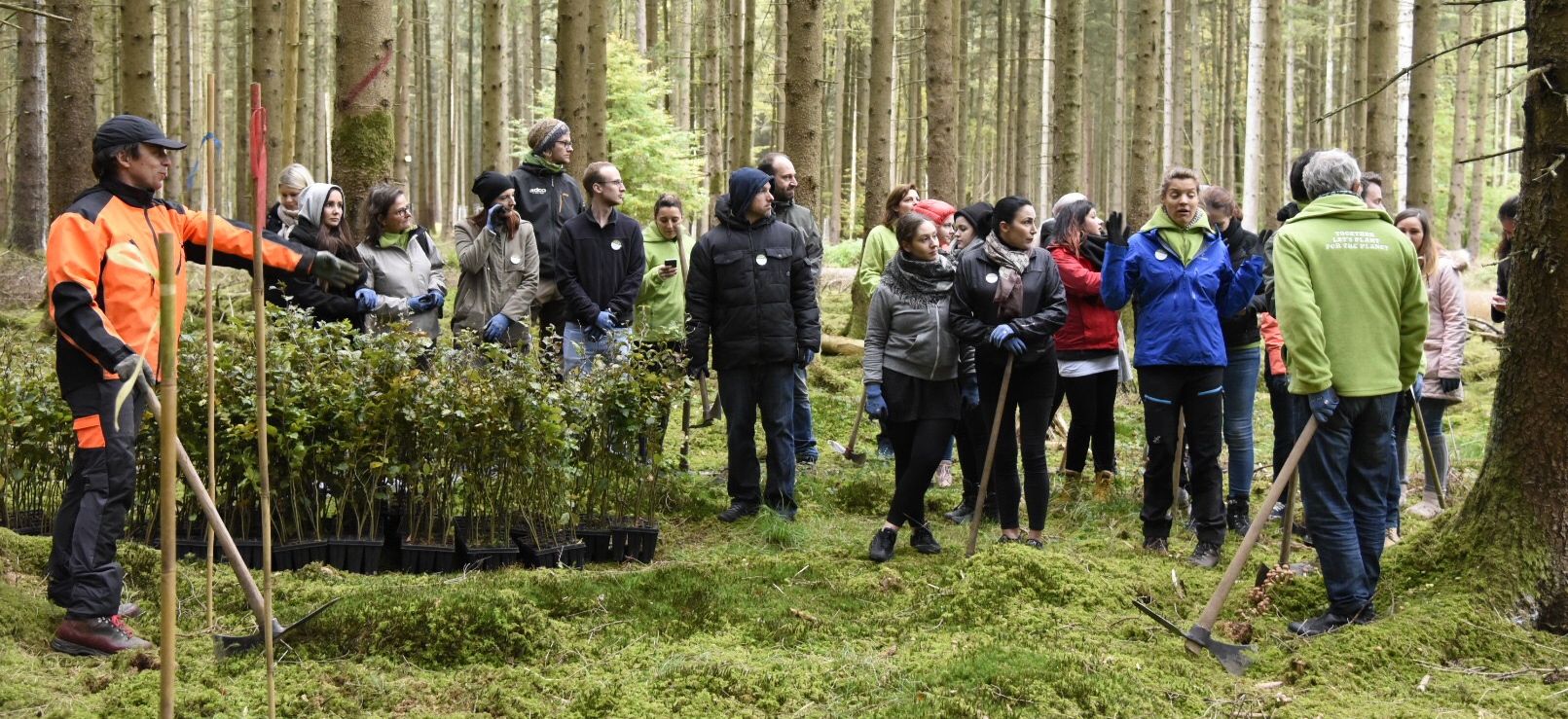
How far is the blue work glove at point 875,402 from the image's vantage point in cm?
655

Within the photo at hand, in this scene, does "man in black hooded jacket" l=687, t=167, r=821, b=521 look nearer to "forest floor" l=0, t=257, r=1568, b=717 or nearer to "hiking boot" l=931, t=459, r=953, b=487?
"forest floor" l=0, t=257, r=1568, b=717

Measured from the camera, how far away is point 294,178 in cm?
770

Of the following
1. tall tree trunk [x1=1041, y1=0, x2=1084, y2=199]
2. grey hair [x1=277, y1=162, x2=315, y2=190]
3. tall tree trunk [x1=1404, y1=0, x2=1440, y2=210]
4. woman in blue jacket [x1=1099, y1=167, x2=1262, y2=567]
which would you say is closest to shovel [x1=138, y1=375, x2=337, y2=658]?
grey hair [x1=277, y1=162, x2=315, y2=190]

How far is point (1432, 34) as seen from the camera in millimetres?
12797

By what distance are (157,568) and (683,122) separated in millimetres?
28713

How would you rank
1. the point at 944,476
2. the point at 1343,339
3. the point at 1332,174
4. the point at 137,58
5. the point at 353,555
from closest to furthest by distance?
the point at 1343,339 → the point at 1332,174 → the point at 353,555 → the point at 944,476 → the point at 137,58

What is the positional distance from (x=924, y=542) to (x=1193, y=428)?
1.54 m

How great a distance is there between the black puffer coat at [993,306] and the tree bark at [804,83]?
5.12 m

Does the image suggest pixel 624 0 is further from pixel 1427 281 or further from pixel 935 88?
pixel 1427 281

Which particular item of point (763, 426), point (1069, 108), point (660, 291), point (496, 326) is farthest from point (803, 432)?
point (1069, 108)

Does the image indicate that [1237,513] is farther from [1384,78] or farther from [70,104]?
[70,104]

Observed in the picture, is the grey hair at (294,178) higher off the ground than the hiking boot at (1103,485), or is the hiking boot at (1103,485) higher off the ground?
the grey hair at (294,178)

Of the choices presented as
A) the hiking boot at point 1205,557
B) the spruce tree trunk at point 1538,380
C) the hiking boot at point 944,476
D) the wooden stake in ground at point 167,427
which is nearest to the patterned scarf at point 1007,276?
the hiking boot at point 1205,557

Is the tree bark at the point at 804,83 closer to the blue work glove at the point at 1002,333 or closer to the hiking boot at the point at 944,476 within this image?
the hiking boot at the point at 944,476
